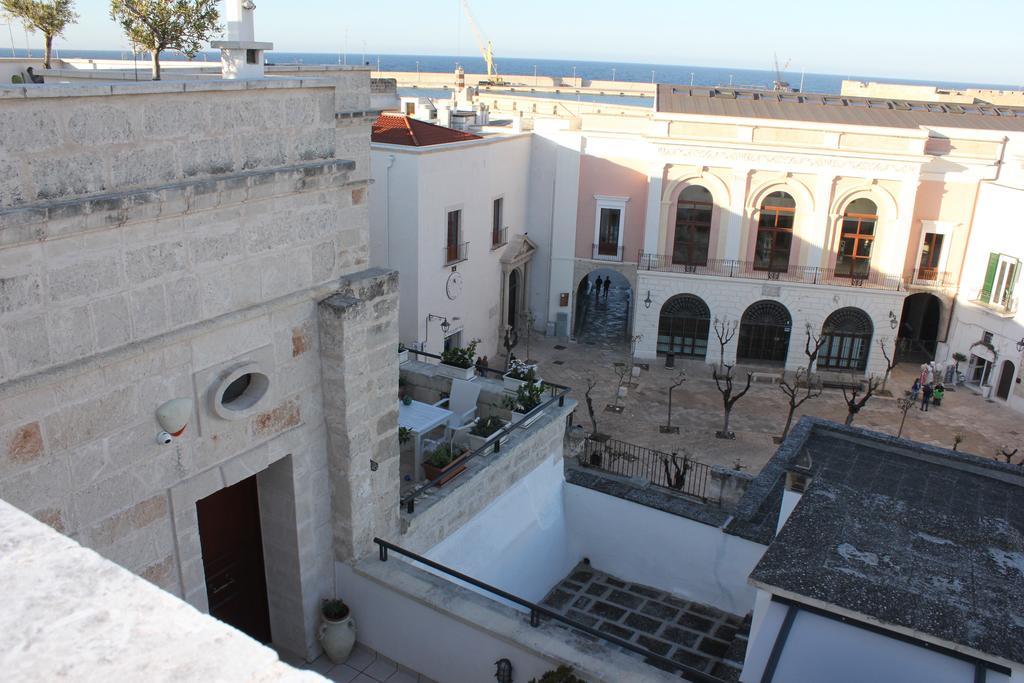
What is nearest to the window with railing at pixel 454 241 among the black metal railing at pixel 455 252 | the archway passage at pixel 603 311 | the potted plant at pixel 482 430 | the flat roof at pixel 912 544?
the black metal railing at pixel 455 252

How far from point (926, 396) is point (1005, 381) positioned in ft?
9.50

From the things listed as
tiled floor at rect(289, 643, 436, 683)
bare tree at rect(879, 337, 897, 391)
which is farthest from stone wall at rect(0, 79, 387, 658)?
bare tree at rect(879, 337, 897, 391)

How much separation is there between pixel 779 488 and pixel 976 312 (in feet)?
61.5

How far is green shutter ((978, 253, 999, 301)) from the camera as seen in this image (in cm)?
2592

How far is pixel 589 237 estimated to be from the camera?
95.3ft

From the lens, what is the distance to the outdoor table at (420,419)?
1026 centimetres

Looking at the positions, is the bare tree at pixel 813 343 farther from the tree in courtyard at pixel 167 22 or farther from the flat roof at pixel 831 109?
the tree in courtyard at pixel 167 22

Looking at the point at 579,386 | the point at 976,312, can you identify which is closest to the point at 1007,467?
the point at 579,386

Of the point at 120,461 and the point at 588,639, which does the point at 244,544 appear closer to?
the point at 120,461

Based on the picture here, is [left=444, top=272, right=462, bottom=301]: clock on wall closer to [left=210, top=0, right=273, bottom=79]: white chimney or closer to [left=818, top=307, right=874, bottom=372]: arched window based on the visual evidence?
[left=818, top=307, right=874, bottom=372]: arched window

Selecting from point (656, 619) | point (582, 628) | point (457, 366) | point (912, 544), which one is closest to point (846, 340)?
point (457, 366)

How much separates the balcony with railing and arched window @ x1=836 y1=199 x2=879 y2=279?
10850 millimetres

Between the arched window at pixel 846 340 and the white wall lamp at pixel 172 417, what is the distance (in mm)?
24720

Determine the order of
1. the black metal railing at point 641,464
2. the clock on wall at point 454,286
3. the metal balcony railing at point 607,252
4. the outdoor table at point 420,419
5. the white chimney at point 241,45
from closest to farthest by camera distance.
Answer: the white chimney at point 241,45 → the outdoor table at point 420,419 → the black metal railing at point 641,464 → the clock on wall at point 454,286 → the metal balcony railing at point 607,252
